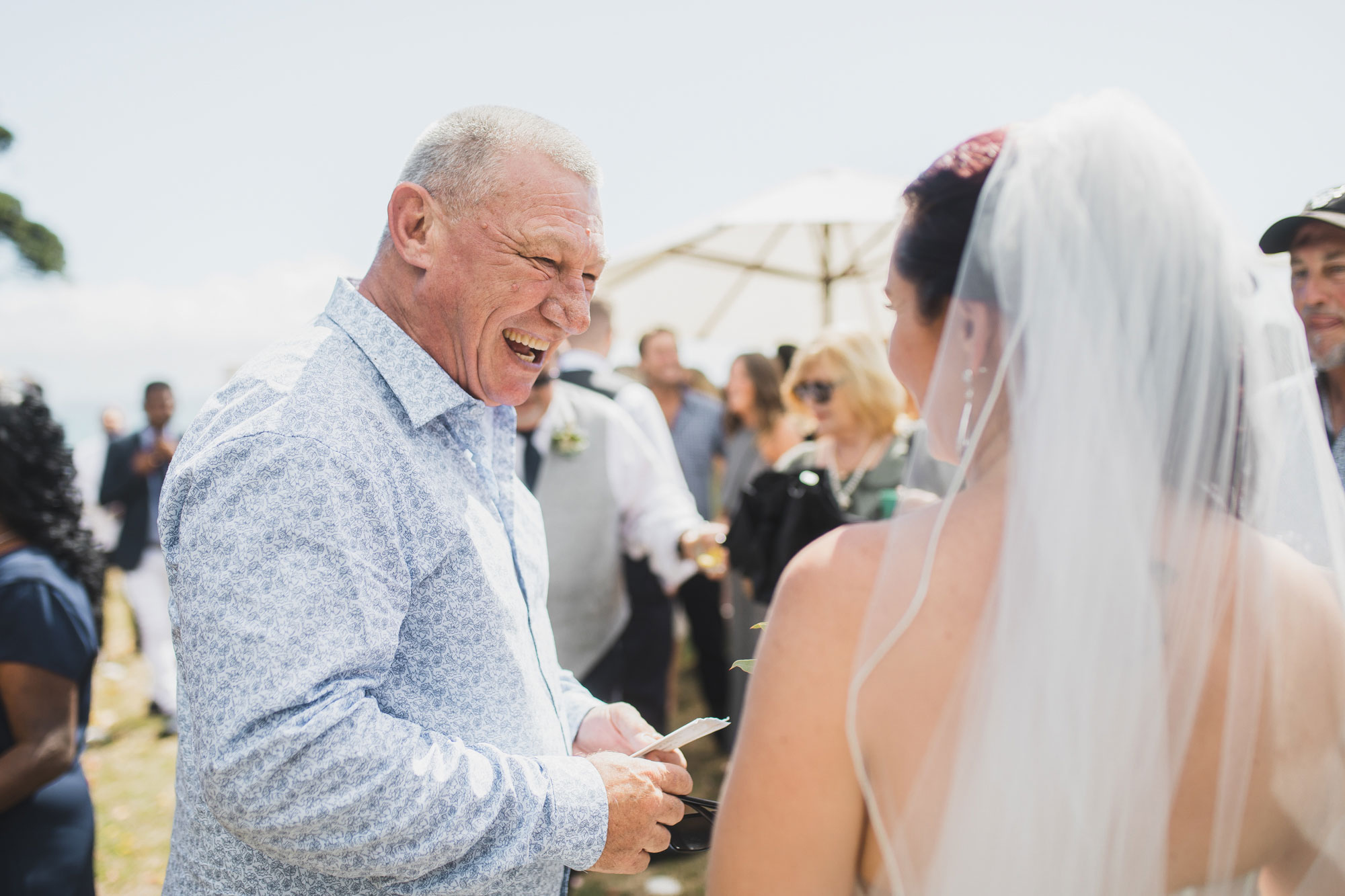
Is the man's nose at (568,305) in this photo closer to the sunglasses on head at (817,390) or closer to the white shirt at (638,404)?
the sunglasses on head at (817,390)

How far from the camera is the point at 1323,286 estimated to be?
2.31 m

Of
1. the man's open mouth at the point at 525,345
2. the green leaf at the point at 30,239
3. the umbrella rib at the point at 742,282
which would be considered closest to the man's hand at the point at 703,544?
the man's open mouth at the point at 525,345

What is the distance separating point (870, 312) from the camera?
830cm

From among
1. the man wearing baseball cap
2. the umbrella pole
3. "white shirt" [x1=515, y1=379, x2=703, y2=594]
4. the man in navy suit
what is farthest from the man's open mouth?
the umbrella pole

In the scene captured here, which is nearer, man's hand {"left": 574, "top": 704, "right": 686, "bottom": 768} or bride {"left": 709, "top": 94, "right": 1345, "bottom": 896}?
bride {"left": 709, "top": 94, "right": 1345, "bottom": 896}

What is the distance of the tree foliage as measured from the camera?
15.0 metres

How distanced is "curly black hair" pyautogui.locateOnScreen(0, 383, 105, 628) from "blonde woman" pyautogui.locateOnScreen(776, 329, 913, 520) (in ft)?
9.97

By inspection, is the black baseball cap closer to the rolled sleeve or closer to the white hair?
the white hair

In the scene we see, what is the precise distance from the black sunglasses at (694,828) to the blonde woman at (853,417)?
2683mm

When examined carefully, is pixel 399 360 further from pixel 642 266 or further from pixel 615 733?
pixel 642 266

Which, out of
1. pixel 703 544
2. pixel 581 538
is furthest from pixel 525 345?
pixel 581 538

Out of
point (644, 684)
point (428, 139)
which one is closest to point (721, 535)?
point (644, 684)

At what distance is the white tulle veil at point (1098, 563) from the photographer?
114cm

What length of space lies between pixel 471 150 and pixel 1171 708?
4.90 feet
